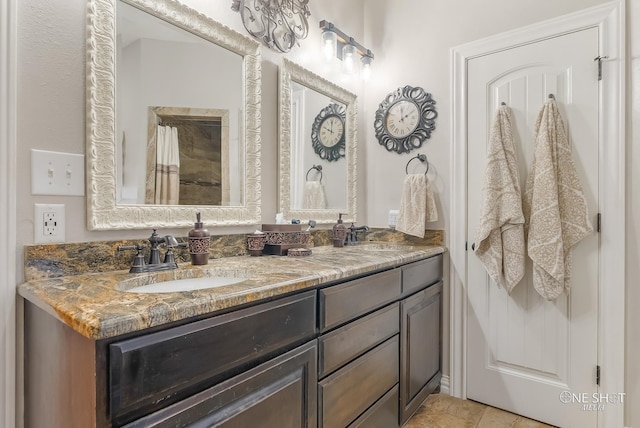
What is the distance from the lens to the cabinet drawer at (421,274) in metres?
1.73

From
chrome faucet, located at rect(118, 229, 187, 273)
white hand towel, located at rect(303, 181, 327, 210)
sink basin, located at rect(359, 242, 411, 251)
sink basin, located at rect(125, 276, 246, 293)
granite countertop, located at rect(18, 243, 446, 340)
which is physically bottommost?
sink basin, located at rect(125, 276, 246, 293)

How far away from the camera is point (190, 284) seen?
4.08 ft

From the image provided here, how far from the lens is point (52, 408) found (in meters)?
0.85

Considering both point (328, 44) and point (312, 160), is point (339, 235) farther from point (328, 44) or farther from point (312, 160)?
point (328, 44)

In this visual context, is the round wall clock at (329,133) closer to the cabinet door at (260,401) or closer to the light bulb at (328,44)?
the light bulb at (328,44)

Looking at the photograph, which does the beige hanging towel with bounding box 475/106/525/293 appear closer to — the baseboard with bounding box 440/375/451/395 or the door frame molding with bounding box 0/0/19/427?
the baseboard with bounding box 440/375/451/395

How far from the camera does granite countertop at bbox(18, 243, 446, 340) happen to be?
0.69 m

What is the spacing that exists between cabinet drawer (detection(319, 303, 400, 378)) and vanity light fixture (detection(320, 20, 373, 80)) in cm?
158

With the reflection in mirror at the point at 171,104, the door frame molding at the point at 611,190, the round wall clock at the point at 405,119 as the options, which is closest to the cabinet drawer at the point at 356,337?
the reflection in mirror at the point at 171,104

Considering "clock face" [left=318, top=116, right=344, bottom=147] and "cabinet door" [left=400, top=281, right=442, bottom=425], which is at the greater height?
"clock face" [left=318, top=116, right=344, bottom=147]

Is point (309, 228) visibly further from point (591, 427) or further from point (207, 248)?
point (591, 427)

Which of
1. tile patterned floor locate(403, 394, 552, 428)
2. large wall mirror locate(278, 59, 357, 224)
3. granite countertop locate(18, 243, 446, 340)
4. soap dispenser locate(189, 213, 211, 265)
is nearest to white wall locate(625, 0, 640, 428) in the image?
tile patterned floor locate(403, 394, 552, 428)

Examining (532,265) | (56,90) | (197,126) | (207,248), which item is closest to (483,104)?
(532,265)

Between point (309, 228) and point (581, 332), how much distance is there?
154 cm
